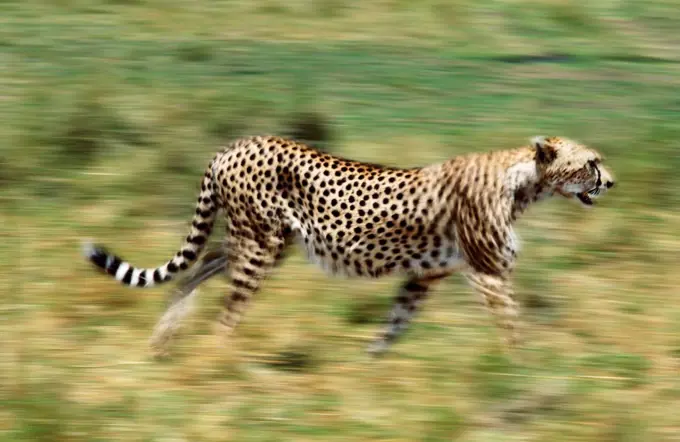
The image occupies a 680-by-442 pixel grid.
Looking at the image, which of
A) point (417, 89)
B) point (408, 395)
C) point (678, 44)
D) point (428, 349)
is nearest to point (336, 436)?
point (408, 395)

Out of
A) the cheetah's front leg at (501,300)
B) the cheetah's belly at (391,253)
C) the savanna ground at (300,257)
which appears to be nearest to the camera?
the savanna ground at (300,257)

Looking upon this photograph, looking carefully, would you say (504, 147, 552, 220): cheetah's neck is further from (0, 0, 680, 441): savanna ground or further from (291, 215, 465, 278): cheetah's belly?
(0, 0, 680, 441): savanna ground

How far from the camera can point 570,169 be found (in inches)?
251

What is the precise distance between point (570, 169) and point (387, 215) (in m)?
0.74

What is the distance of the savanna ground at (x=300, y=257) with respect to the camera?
5.73 meters

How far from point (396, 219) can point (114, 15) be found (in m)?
5.98

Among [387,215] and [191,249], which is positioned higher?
[387,215]

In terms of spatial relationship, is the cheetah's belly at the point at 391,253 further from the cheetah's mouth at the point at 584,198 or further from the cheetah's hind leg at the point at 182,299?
the cheetah's mouth at the point at 584,198

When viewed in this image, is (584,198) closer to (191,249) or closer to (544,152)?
(544,152)

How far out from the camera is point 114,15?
1188 cm

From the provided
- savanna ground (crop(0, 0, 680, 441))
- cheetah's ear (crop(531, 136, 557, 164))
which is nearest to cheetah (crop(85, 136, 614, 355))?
cheetah's ear (crop(531, 136, 557, 164))

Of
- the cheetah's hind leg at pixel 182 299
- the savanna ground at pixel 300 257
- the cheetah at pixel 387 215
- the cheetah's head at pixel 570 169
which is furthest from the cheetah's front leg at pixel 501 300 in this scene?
the cheetah's hind leg at pixel 182 299

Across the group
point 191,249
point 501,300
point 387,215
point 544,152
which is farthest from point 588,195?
point 191,249

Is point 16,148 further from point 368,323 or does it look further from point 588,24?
point 588,24
